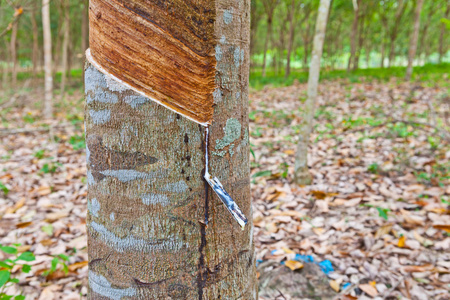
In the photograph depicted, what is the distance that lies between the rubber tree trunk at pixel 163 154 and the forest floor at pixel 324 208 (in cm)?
130

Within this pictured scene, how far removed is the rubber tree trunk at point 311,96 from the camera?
303 cm

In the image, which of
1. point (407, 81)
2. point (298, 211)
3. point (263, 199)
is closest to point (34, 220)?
point (263, 199)

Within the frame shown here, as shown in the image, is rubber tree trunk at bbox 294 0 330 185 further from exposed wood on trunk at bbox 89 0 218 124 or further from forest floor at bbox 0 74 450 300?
exposed wood on trunk at bbox 89 0 218 124

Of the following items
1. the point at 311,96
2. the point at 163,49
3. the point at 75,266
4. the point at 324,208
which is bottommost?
the point at 75,266

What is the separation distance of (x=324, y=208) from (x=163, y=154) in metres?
2.45

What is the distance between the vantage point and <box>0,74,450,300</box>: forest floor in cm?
202

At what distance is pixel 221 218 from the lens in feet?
2.71

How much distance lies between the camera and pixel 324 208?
2873 mm

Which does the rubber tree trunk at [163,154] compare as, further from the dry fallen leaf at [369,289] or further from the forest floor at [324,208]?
the dry fallen leaf at [369,289]

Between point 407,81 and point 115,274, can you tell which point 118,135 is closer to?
point 115,274

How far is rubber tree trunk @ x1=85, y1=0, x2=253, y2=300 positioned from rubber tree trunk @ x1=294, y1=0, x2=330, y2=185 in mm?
2530

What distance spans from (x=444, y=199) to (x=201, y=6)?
10.1 ft

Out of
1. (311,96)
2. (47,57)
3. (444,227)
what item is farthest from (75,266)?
(47,57)

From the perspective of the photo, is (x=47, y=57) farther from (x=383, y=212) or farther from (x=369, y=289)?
(x=369, y=289)
